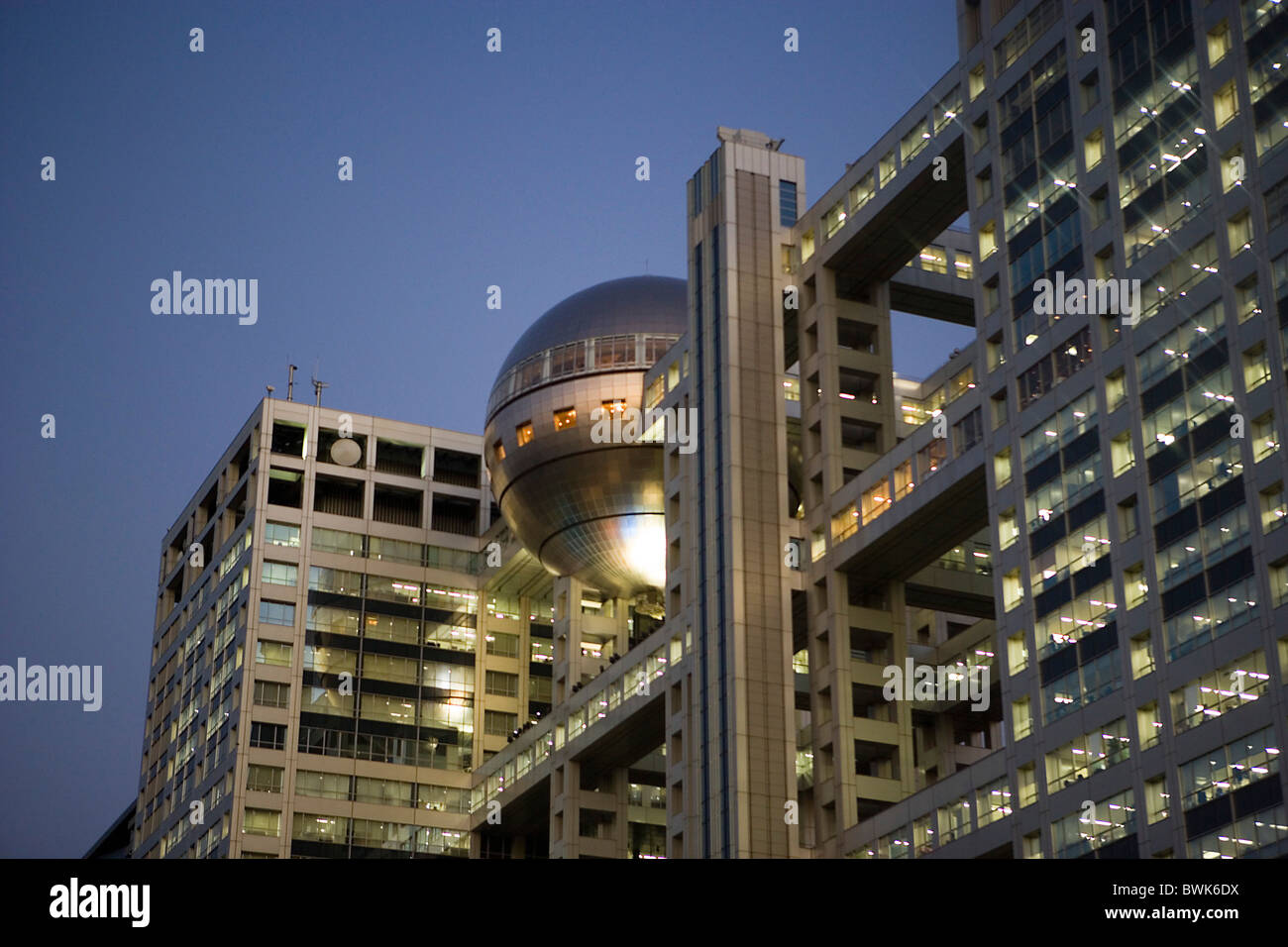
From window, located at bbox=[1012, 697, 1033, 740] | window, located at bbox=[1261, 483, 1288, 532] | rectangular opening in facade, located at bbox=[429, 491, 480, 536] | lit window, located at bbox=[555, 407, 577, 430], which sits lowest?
window, located at bbox=[1012, 697, 1033, 740]

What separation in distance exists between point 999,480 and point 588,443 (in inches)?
1349

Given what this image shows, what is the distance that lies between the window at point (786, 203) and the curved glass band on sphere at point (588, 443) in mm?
13064

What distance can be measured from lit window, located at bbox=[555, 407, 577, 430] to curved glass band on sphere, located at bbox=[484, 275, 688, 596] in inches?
2.1

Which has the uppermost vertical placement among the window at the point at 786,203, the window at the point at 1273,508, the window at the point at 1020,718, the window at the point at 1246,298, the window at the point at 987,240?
the window at the point at 786,203

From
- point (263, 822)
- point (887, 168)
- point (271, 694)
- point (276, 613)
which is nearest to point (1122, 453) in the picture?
point (887, 168)

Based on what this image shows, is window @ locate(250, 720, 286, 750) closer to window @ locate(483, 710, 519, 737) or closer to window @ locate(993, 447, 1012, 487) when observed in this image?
window @ locate(483, 710, 519, 737)

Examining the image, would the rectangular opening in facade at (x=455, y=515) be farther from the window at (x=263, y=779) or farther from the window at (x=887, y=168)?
the window at (x=887, y=168)

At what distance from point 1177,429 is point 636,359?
44.2 meters

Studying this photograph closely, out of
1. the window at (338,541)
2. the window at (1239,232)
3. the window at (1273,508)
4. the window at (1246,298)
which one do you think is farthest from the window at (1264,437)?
the window at (338,541)

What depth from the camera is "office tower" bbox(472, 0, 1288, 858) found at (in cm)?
6112

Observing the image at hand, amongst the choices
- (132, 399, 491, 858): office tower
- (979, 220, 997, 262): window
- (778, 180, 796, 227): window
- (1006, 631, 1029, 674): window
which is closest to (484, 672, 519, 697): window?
(132, 399, 491, 858): office tower

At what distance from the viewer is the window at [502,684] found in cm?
12756
